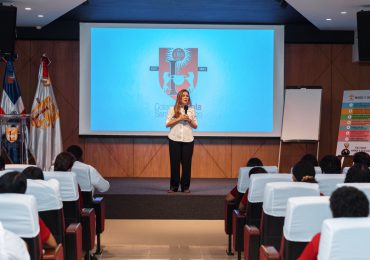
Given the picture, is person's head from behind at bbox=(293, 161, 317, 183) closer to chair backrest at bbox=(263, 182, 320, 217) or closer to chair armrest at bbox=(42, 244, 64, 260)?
chair backrest at bbox=(263, 182, 320, 217)

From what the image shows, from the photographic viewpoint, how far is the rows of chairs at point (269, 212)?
4147 mm

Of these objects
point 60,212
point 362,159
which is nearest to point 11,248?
point 60,212

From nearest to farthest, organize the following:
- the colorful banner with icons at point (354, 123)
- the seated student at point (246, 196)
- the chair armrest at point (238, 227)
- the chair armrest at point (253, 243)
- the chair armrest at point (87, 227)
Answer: the chair armrest at point (253, 243) → the chair armrest at point (87, 227) → the chair armrest at point (238, 227) → the seated student at point (246, 196) → the colorful banner with icons at point (354, 123)

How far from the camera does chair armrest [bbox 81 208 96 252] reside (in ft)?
19.3

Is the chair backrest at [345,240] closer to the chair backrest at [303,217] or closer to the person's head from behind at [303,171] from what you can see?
the chair backrest at [303,217]

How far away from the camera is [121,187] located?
9.91 metres

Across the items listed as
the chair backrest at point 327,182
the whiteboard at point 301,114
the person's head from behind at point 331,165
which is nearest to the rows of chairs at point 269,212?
the chair backrest at point 327,182

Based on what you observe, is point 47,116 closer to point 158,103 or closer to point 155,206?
point 158,103

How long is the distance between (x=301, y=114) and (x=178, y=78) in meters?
2.20

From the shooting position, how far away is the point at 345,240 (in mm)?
2746

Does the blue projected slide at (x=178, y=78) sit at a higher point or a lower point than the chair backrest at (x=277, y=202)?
higher

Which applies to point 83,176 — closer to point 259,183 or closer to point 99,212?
point 99,212

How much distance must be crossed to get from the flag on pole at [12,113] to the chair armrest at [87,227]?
16.1 ft

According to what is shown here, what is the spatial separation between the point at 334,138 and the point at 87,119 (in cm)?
442
